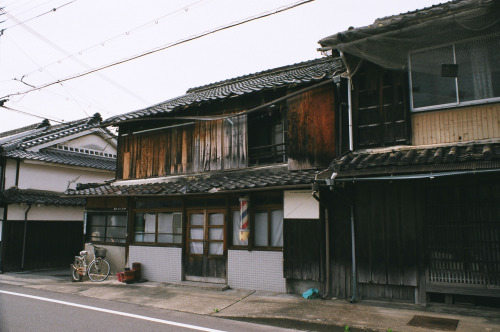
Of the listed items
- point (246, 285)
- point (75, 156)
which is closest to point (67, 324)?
point (246, 285)

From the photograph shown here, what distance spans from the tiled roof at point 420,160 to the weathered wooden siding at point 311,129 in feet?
4.13

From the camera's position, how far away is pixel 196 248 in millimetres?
12750

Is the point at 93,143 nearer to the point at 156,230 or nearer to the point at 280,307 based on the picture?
the point at 156,230

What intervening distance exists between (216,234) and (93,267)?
582cm

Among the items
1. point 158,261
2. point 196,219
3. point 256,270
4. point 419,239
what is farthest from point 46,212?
point 419,239

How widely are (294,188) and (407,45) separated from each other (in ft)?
16.1

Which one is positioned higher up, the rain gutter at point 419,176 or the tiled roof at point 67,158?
the tiled roof at point 67,158

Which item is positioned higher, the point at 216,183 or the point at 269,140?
the point at 269,140

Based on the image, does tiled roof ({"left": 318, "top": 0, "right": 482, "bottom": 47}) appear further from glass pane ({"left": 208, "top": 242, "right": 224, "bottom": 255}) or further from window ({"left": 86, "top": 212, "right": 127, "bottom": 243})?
window ({"left": 86, "top": 212, "right": 127, "bottom": 243})

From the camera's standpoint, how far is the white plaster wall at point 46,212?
57.1 feet

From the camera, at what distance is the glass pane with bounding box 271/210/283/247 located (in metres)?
11.0

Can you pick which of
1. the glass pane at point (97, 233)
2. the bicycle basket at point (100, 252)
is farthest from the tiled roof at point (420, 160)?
the glass pane at point (97, 233)

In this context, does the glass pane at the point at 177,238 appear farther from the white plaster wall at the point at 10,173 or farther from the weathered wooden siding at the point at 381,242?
the white plaster wall at the point at 10,173

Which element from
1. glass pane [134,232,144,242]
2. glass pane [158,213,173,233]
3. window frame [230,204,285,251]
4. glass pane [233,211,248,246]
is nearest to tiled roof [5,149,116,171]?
glass pane [134,232,144,242]
